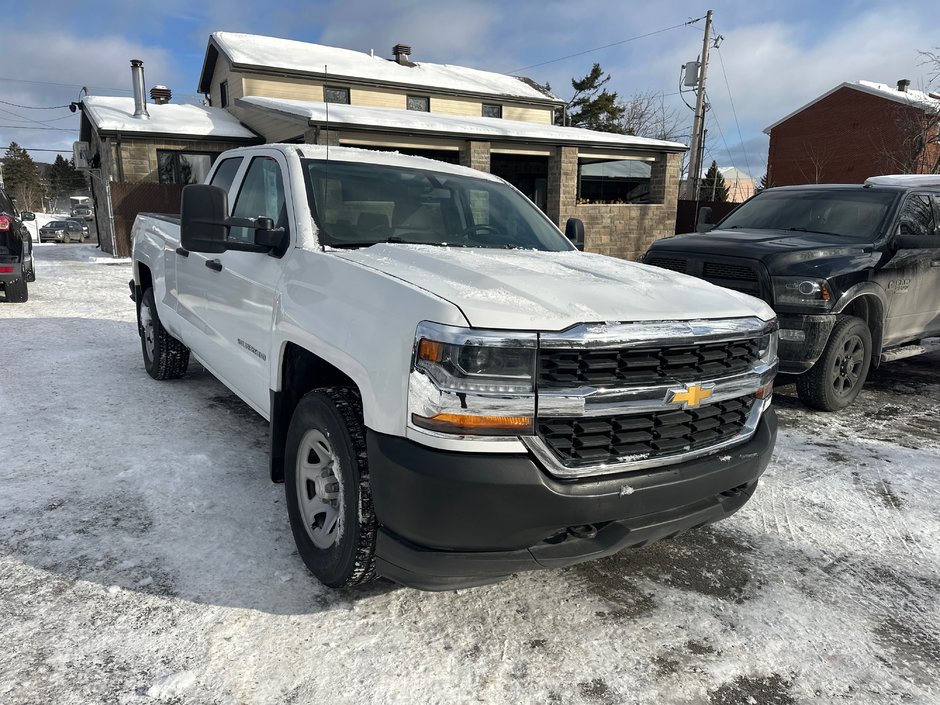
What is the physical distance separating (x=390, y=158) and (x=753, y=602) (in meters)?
2.97

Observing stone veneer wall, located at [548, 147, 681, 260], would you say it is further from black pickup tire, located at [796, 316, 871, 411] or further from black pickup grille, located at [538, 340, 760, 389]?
black pickup grille, located at [538, 340, 760, 389]

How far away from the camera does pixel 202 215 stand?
2992 mm

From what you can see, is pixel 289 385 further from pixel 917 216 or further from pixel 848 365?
pixel 917 216

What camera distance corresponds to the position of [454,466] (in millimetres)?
2043

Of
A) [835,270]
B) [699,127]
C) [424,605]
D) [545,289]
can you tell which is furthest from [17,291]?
[699,127]

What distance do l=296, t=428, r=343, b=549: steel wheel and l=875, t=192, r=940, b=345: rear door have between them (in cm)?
504

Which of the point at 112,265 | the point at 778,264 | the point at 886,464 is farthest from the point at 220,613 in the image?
the point at 112,265

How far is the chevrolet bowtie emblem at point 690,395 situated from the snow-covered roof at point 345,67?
22260 millimetres

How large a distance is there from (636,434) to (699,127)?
27.9 metres

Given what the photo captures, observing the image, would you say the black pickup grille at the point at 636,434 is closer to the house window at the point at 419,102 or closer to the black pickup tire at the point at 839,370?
the black pickup tire at the point at 839,370

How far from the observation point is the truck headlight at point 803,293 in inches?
202

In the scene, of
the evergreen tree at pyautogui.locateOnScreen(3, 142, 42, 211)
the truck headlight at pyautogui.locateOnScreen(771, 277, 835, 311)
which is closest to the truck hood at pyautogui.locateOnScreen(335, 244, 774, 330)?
the truck headlight at pyautogui.locateOnScreen(771, 277, 835, 311)

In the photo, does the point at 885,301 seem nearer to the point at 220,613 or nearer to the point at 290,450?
the point at 290,450

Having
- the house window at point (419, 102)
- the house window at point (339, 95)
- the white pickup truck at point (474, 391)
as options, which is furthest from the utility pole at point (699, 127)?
the white pickup truck at point (474, 391)
